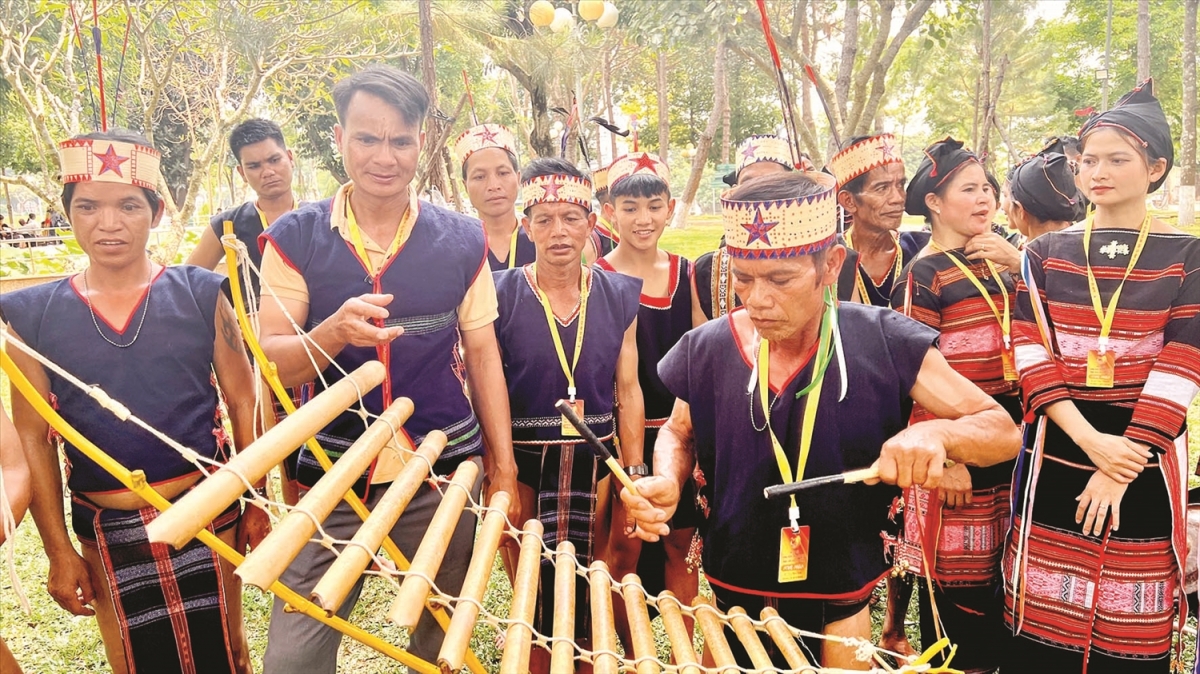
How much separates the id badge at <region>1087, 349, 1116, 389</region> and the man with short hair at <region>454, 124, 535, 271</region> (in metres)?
2.65

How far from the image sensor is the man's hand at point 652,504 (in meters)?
1.94

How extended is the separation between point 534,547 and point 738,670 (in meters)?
0.58

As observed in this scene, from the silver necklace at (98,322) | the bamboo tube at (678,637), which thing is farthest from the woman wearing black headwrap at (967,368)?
the silver necklace at (98,322)

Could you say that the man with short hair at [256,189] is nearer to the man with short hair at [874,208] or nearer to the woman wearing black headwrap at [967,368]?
the man with short hair at [874,208]

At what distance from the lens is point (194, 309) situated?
97.7 inches

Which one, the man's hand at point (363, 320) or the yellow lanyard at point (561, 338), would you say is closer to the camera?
the man's hand at point (363, 320)

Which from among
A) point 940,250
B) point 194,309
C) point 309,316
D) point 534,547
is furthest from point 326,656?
point 940,250

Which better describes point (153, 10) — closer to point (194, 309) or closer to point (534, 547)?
point (194, 309)

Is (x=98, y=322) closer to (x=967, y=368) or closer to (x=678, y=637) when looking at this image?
(x=678, y=637)

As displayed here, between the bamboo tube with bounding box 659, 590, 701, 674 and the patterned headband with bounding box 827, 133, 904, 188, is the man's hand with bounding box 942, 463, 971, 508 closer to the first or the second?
the bamboo tube with bounding box 659, 590, 701, 674

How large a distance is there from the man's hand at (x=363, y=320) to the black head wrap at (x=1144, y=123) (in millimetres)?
2459

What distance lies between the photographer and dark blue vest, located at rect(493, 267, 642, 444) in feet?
9.68

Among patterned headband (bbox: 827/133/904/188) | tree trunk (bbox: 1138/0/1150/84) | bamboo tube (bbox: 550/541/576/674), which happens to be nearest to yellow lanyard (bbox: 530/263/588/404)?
bamboo tube (bbox: 550/541/576/674)

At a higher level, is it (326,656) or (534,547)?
(534,547)
